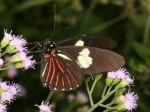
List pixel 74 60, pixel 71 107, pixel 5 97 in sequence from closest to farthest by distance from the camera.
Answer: pixel 5 97, pixel 74 60, pixel 71 107

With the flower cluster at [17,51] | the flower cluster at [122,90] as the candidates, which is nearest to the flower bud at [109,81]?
the flower cluster at [122,90]

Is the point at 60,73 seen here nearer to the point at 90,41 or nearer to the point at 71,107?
the point at 90,41

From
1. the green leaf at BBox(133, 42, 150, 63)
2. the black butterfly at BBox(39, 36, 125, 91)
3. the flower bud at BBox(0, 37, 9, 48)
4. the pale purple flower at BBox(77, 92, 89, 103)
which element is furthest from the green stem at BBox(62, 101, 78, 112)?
the flower bud at BBox(0, 37, 9, 48)

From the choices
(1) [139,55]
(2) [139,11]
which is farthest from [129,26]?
(1) [139,55]

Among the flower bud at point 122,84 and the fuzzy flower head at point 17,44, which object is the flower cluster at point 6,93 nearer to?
the fuzzy flower head at point 17,44

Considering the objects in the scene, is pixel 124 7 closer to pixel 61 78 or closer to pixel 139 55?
pixel 139 55

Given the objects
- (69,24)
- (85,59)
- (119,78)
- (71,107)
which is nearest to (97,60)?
(85,59)
